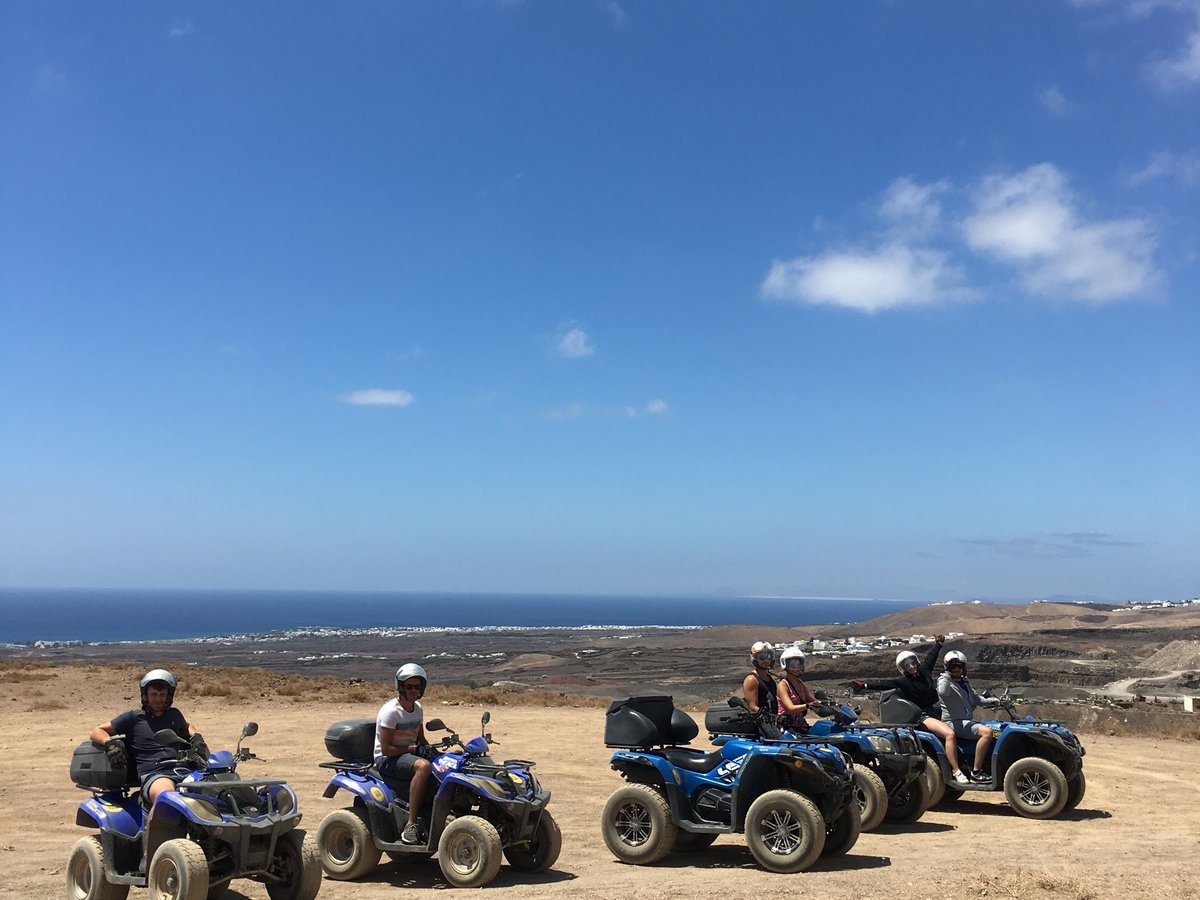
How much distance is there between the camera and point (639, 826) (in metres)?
9.98

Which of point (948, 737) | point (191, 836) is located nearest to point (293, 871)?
point (191, 836)

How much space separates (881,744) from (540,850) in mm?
4631

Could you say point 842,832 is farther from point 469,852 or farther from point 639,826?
point 469,852

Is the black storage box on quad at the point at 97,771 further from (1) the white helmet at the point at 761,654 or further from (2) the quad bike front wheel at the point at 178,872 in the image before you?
(1) the white helmet at the point at 761,654

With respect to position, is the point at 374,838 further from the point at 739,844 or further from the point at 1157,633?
the point at 1157,633

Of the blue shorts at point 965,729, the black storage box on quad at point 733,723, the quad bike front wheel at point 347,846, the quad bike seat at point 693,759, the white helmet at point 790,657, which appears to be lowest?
the quad bike front wheel at point 347,846

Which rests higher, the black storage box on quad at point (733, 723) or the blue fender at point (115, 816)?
the black storage box on quad at point (733, 723)

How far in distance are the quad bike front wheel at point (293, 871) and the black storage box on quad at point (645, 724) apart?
3538 millimetres

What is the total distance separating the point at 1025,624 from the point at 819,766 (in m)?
102

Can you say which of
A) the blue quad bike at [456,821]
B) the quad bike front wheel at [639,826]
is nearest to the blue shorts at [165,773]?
the blue quad bike at [456,821]

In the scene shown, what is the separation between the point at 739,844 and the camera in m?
10.8

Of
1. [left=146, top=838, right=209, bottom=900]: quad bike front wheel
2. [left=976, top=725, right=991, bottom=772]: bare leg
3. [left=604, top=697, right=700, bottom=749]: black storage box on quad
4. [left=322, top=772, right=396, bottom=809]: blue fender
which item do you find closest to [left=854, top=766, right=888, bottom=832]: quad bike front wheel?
[left=604, top=697, right=700, bottom=749]: black storage box on quad

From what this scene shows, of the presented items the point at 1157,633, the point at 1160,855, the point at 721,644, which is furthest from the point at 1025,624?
the point at 1160,855

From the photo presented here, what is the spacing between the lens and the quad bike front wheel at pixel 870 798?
426 inches
